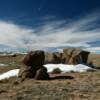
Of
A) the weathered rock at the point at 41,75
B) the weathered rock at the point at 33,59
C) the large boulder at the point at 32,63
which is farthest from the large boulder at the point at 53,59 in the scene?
the weathered rock at the point at 41,75

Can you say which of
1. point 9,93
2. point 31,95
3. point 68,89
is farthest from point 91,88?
point 9,93

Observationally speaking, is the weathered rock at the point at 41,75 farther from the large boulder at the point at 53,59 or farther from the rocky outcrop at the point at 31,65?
the large boulder at the point at 53,59

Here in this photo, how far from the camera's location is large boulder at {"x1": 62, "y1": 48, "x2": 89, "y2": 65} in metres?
55.4

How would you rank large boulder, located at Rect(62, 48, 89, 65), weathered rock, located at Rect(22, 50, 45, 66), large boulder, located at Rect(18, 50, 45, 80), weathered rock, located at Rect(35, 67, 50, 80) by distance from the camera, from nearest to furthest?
weathered rock, located at Rect(35, 67, 50, 80) < large boulder, located at Rect(18, 50, 45, 80) < weathered rock, located at Rect(22, 50, 45, 66) < large boulder, located at Rect(62, 48, 89, 65)

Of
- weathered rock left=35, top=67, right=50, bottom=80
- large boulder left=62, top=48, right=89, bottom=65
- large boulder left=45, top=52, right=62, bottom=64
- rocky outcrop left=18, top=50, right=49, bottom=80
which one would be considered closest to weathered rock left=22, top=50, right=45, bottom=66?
rocky outcrop left=18, top=50, right=49, bottom=80

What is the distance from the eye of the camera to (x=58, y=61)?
2410 inches

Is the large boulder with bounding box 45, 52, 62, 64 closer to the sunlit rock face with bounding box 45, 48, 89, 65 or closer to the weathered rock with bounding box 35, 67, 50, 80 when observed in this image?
the sunlit rock face with bounding box 45, 48, 89, 65

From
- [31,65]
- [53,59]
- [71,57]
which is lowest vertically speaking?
[53,59]

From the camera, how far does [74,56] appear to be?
55625 mm

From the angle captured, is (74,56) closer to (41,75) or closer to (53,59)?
(53,59)

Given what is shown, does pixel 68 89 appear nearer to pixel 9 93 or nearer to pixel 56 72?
pixel 9 93

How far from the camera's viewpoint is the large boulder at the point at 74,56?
5541 centimetres

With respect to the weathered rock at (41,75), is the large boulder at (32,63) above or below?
above

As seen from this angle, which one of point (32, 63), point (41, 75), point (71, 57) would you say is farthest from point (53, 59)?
point (41, 75)
